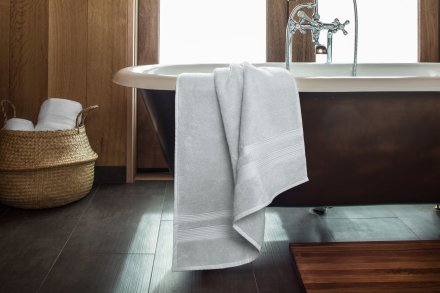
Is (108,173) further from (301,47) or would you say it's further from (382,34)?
(382,34)

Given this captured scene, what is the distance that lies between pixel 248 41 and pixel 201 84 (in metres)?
1.45

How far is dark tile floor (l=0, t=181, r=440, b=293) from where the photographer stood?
1635 millimetres

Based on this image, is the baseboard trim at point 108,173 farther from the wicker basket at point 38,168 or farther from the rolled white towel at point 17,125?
the rolled white towel at point 17,125

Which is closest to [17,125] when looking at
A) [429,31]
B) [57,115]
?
[57,115]

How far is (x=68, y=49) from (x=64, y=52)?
26 mm

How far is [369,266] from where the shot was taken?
169 centimetres

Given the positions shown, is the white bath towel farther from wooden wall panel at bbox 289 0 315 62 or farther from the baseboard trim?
wooden wall panel at bbox 289 0 315 62

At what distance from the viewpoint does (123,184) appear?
2.84m

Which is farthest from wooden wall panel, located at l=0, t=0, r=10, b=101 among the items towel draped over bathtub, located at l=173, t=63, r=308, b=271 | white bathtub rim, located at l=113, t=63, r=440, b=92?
towel draped over bathtub, located at l=173, t=63, r=308, b=271

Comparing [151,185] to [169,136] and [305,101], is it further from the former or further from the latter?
[305,101]

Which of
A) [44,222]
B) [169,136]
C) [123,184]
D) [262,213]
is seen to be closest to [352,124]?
[262,213]

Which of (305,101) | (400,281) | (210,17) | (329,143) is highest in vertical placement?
(210,17)

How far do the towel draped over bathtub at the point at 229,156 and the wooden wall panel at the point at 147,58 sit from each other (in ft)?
4.39

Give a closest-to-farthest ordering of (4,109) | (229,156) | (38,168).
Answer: (229,156)
(38,168)
(4,109)
